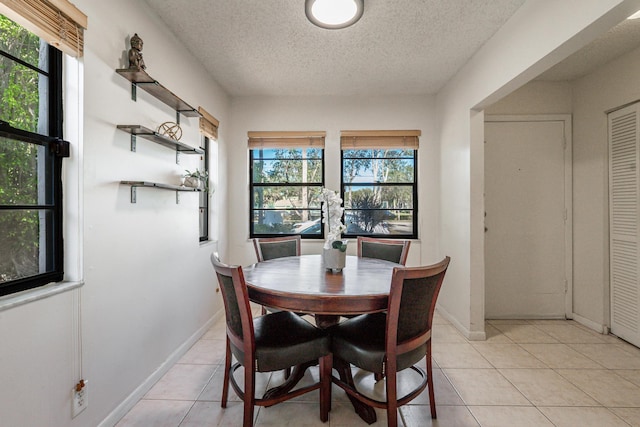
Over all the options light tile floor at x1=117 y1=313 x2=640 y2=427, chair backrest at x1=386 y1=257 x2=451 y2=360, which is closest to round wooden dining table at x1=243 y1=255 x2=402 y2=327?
chair backrest at x1=386 y1=257 x2=451 y2=360

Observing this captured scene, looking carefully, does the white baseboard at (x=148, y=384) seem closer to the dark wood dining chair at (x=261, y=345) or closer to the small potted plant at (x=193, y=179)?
the dark wood dining chair at (x=261, y=345)

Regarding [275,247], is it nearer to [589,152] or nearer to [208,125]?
[208,125]

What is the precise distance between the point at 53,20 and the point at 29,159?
60 cm

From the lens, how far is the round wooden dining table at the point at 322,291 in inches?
58.4

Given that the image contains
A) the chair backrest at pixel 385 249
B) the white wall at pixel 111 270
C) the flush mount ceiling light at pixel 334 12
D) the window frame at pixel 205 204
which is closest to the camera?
the white wall at pixel 111 270

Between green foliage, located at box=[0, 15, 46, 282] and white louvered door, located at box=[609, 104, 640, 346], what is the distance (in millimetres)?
4116

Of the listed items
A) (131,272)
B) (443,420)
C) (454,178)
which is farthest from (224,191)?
(443,420)

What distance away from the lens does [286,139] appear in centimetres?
353

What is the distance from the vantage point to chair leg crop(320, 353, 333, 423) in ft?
5.21

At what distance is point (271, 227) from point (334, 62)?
1.98 metres

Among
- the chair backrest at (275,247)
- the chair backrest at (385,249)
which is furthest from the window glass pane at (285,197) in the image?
the chair backrest at (385,249)

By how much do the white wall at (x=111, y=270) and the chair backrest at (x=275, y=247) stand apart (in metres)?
0.62

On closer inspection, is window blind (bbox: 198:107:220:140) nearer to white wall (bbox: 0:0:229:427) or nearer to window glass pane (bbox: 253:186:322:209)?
white wall (bbox: 0:0:229:427)

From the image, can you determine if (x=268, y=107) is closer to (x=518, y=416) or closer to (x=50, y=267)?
(x=50, y=267)
